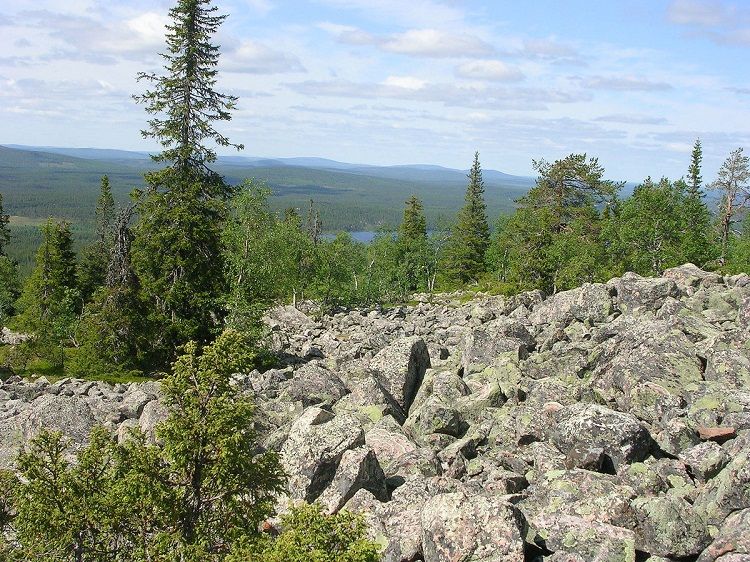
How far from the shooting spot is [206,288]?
130 ft

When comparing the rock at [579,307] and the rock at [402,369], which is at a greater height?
the rock at [579,307]

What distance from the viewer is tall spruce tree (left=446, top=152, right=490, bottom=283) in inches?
3696

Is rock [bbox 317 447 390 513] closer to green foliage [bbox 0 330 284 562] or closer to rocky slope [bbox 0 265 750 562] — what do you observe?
rocky slope [bbox 0 265 750 562]

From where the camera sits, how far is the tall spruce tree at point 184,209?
126ft

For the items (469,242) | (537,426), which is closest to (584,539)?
(537,426)

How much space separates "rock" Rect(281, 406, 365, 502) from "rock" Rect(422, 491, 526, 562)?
4279 mm

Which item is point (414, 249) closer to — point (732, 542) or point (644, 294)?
point (644, 294)

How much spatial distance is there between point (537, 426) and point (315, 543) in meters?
11.2

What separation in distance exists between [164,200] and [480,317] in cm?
2115

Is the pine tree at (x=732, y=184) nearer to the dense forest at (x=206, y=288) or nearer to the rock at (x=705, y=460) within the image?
the dense forest at (x=206, y=288)

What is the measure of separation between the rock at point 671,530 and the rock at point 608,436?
327 cm

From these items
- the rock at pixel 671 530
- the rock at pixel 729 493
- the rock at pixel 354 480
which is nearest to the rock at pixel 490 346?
the rock at pixel 354 480

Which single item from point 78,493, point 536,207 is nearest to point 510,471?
point 78,493

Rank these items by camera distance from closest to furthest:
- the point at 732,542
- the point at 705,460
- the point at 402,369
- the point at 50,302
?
the point at 732,542 < the point at 705,460 < the point at 402,369 < the point at 50,302
